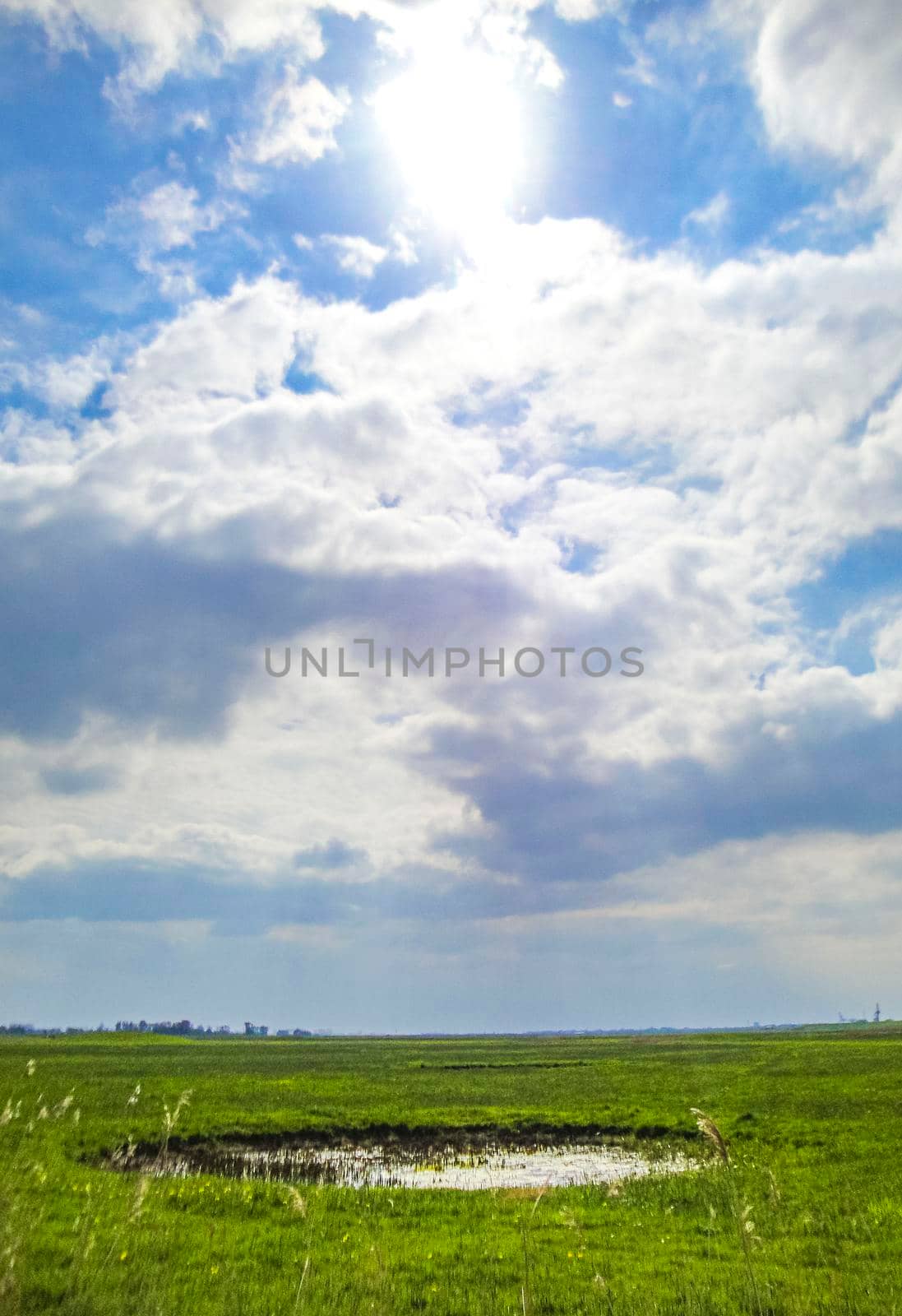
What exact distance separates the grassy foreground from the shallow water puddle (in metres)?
2.07

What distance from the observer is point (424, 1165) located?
26.3 metres

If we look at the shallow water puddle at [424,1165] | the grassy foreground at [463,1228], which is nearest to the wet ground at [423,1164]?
the shallow water puddle at [424,1165]

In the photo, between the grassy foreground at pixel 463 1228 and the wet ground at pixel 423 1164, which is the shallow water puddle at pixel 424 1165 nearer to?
the wet ground at pixel 423 1164

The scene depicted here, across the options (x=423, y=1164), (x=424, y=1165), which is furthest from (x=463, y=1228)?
(x=423, y=1164)

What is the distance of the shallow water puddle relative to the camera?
76.5 ft

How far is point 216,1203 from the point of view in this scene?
18.0m

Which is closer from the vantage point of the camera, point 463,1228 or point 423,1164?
point 463,1228

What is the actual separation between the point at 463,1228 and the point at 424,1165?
1043cm

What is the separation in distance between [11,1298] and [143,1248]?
949 cm

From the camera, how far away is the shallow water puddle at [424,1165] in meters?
23.3

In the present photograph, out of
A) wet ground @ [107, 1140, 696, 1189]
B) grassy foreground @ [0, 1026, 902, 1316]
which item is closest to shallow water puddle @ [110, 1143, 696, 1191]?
wet ground @ [107, 1140, 696, 1189]

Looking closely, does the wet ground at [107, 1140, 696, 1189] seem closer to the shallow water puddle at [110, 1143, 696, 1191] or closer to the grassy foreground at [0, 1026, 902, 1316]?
the shallow water puddle at [110, 1143, 696, 1191]

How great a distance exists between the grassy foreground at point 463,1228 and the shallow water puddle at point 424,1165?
2.07 metres

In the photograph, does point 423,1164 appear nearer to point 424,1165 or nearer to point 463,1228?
point 424,1165
